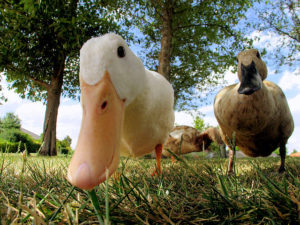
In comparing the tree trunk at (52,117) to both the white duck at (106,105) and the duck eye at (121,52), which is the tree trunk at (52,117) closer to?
the white duck at (106,105)

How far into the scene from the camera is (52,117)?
400 inches

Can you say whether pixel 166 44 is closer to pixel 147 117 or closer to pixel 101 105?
pixel 147 117

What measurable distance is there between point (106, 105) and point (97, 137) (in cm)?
21

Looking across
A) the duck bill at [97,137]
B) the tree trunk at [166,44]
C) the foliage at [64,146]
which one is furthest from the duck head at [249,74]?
the tree trunk at [166,44]

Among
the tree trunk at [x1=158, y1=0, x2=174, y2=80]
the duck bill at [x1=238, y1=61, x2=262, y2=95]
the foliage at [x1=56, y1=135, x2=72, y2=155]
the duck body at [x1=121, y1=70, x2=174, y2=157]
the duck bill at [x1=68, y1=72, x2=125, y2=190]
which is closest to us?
the duck bill at [x1=68, y1=72, x2=125, y2=190]

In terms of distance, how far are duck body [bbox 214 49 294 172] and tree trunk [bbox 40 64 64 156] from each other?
883 cm

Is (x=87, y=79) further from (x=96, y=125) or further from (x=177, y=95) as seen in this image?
(x=177, y=95)

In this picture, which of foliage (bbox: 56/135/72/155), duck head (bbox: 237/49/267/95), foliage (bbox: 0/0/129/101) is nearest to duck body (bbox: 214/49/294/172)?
duck head (bbox: 237/49/267/95)

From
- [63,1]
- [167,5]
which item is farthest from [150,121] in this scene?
[63,1]

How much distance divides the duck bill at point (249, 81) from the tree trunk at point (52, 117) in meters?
9.41

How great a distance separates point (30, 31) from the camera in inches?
362

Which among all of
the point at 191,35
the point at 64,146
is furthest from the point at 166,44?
the point at 64,146

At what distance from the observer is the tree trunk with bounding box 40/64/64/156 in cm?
988

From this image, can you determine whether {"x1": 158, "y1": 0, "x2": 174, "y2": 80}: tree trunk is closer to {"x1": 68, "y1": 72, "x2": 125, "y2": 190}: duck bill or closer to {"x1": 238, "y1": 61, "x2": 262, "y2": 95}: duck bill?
{"x1": 238, "y1": 61, "x2": 262, "y2": 95}: duck bill
